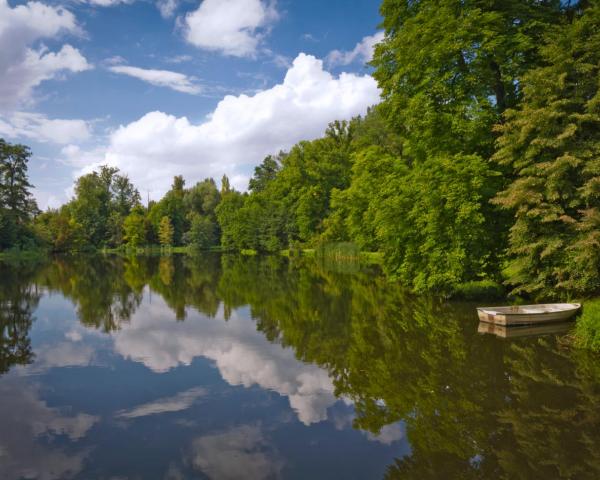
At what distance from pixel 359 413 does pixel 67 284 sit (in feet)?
95.5

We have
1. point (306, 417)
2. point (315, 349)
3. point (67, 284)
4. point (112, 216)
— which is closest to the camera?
point (306, 417)

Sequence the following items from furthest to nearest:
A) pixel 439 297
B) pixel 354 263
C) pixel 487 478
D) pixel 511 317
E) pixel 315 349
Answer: pixel 354 263 → pixel 439 297 → pixel 511 317 → pixel 315 349 → pixel 487 478

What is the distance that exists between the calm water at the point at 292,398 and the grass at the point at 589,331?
65 cm

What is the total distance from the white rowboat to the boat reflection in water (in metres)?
0.16

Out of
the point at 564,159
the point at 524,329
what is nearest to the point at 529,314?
the point at 524,329

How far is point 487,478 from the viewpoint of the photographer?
641 cm

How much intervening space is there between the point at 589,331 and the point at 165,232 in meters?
88.3

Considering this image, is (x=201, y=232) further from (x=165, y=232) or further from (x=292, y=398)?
(x=292, y=398)

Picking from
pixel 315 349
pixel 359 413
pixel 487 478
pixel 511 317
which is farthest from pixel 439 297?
pixel 487 478

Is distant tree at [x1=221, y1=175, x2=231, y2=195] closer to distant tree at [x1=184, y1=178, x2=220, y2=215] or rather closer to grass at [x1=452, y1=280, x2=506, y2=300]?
distant tree at [x1=184, y1=178, x2=220, y2=215]

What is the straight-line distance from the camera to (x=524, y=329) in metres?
15.2

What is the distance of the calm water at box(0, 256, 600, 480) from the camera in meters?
6.97

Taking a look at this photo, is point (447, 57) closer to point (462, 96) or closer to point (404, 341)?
point (462, 96)

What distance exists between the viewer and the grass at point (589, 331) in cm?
1271
